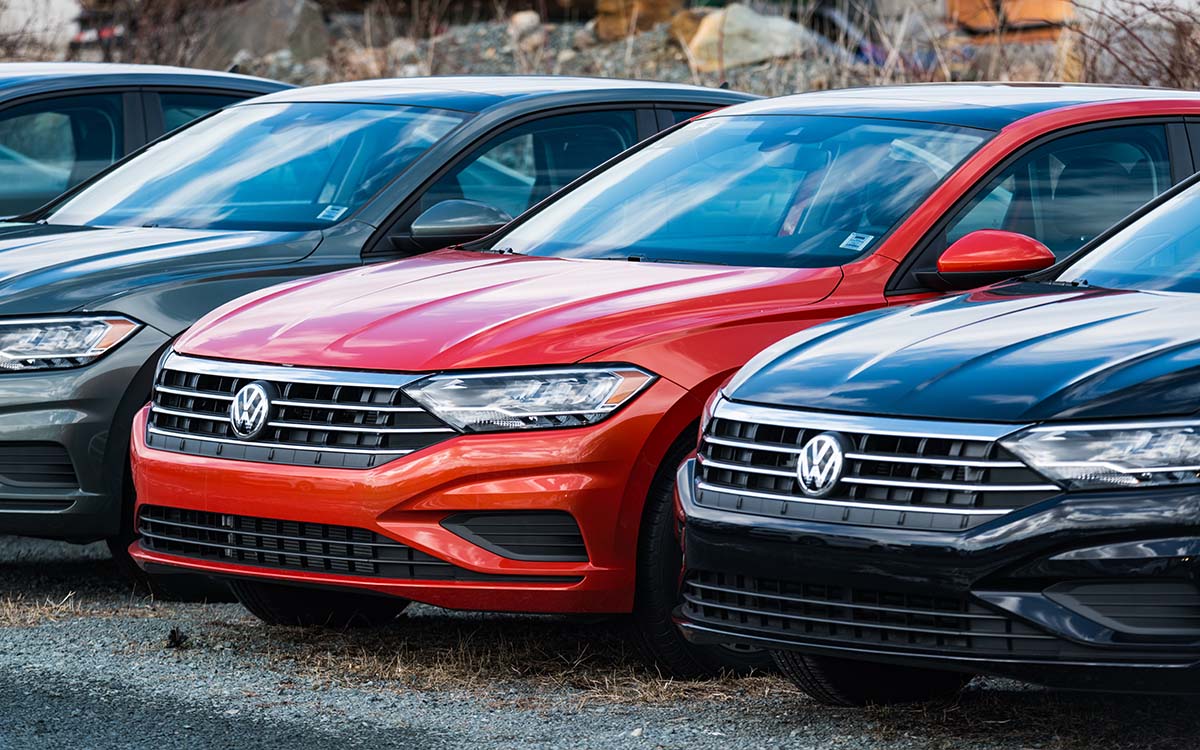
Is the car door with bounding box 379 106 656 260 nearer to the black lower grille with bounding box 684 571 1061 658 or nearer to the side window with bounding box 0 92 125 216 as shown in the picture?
the side window with bounding box 0 92 125 216

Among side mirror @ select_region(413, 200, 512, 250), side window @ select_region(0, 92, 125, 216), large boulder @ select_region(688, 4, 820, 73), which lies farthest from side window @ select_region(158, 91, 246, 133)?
large boulder @ select_region(688, 4, 820, 73)

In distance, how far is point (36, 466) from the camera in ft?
21.1

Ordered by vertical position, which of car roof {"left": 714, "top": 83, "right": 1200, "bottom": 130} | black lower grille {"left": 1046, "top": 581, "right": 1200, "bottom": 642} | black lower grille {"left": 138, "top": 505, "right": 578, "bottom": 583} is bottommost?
black lower grille {"left": 138, "top": 505, "right": 578, "bottom": 583}

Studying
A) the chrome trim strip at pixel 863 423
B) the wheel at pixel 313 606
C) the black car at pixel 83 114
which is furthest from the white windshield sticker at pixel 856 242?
the black car at pixel 83 114

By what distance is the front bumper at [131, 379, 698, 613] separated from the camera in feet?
16.5

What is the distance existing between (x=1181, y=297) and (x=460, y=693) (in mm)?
2083

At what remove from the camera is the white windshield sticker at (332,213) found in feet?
23.7

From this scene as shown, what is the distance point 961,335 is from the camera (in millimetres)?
4566

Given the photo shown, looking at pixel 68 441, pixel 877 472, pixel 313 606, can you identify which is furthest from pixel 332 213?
pixel 877 472

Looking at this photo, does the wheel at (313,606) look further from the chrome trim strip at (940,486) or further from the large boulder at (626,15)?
the large boulder at (626,15)

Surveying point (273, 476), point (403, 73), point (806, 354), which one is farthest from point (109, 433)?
point (403, 73)

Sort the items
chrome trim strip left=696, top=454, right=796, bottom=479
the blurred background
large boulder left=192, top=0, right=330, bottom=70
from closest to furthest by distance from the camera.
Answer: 1. chrome trim strip left=696, top=454, right=796, bottom=479
2. the blurred background
3. large boulder left=192, top=0, right=330, bottom=70

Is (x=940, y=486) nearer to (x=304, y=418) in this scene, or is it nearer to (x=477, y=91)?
(x=304, y=418)

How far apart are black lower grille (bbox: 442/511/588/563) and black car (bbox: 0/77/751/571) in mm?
1009
